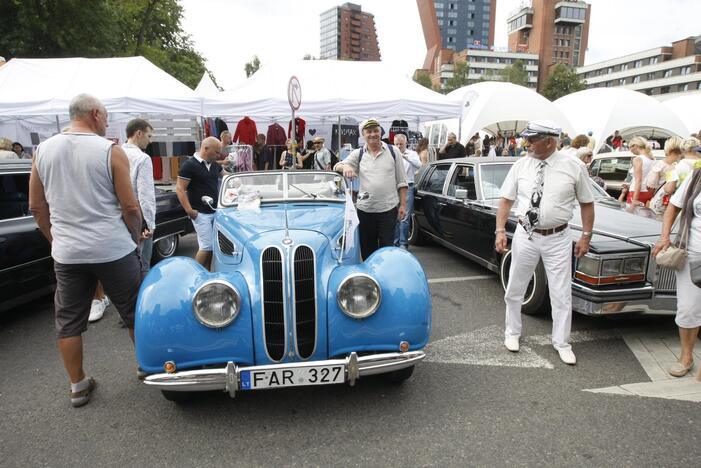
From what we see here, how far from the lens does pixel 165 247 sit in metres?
6.77

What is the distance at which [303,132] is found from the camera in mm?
12656

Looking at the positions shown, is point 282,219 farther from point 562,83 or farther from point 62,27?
point 562,83

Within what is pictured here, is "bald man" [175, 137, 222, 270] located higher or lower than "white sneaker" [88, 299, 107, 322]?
higher

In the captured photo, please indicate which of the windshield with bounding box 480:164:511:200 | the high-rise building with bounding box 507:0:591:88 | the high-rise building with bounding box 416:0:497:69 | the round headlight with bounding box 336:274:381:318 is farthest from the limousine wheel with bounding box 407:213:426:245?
the high-rise building with bounding box 416:0:497:69

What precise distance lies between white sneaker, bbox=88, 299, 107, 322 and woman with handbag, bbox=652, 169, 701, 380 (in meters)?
5.07

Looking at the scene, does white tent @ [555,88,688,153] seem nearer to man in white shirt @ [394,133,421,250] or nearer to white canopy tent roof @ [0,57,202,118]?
man in white shirt @ [394,133,421,250]

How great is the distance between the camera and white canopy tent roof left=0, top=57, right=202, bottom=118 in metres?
9.01

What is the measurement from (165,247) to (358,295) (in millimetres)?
5006

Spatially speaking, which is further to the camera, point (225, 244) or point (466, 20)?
point (466, 20)

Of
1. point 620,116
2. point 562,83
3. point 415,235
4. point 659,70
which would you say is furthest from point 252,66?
point 659,70

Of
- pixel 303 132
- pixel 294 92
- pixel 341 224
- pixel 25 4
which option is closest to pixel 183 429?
pixel 341 224

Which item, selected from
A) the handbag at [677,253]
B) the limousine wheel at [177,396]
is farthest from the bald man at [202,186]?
the handbag at [677,253]

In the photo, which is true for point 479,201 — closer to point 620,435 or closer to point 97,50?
point 620,435

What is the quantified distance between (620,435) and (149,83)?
10.2 m
